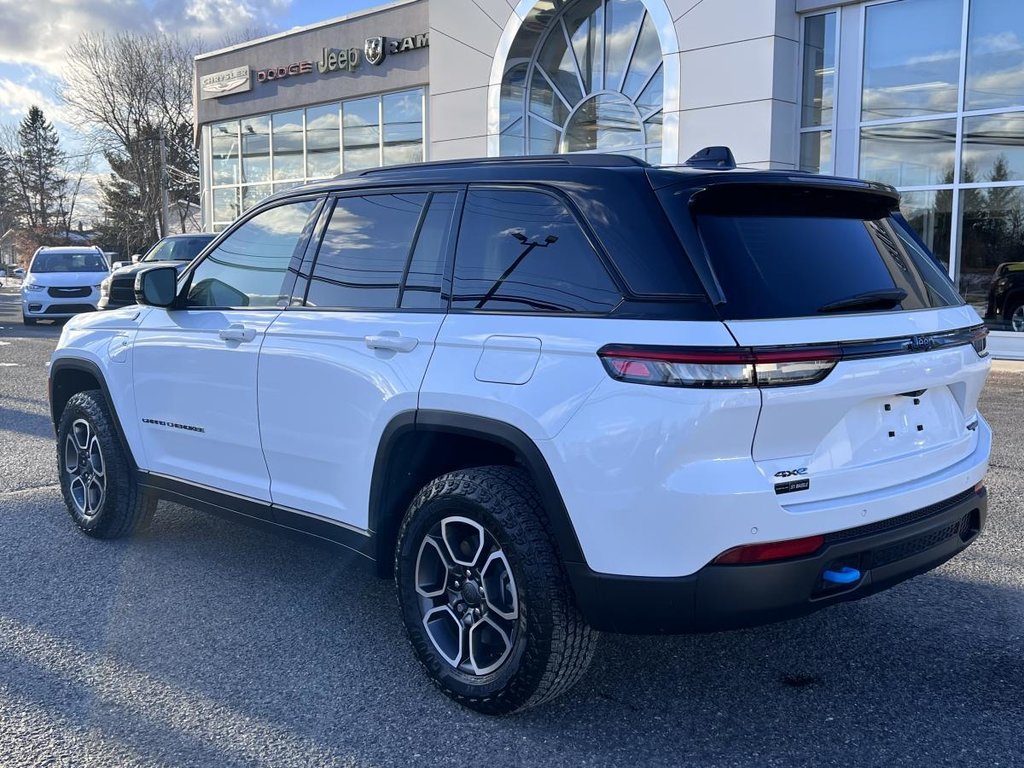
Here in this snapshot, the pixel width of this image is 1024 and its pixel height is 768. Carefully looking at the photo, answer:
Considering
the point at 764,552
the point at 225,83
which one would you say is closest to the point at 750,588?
the point at 764,552

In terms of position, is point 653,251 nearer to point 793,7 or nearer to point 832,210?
point 832,210

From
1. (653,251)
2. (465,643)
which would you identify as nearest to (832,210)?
(653,251)

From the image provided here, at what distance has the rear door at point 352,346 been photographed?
3.38m

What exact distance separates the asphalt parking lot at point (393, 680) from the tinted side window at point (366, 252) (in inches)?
40.1

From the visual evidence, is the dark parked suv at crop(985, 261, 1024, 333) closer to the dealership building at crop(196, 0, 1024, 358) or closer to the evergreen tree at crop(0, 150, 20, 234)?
the dealership building at crop(196, 0, 1024, 358)

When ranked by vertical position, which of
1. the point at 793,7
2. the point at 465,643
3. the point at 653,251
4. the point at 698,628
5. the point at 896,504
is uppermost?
the point at 793,7

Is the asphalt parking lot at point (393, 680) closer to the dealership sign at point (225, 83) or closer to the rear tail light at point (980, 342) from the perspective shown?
the rear tail light at point (980, 342)

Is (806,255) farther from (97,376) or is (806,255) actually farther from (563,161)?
(97,376)

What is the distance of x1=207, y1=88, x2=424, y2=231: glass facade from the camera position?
23.0 meters

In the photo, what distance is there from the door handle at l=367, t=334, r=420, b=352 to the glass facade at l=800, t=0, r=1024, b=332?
42.2 feet

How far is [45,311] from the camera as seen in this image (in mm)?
20328

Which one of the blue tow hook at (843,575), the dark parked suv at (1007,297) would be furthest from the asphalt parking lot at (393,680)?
the dark parked suv at (1007,297)

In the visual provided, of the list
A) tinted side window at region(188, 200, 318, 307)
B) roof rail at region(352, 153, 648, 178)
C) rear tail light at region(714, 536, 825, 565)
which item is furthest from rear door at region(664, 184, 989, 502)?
tinted side window at region(188, 200, 318, 307)

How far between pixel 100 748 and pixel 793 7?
15.0m
